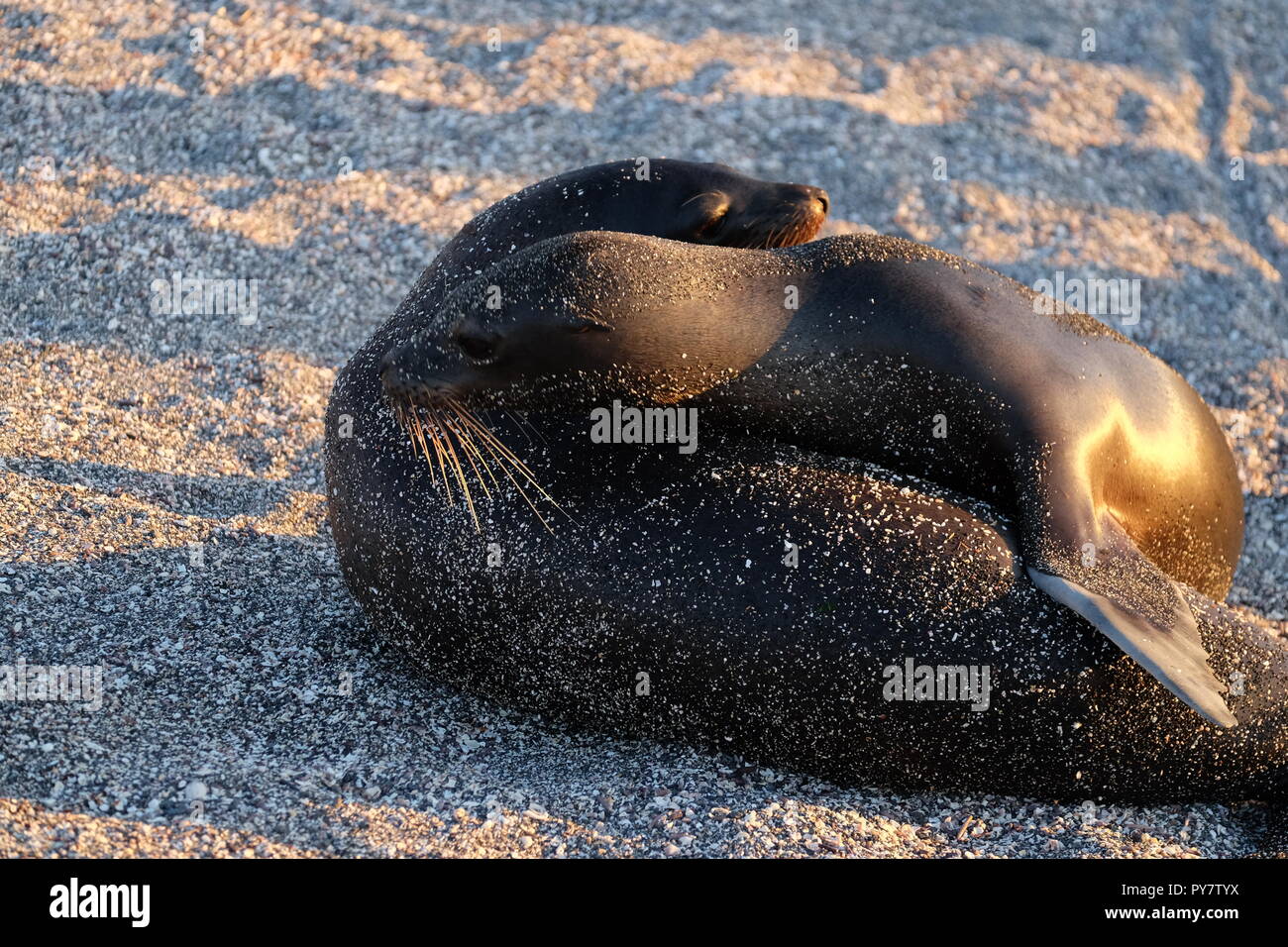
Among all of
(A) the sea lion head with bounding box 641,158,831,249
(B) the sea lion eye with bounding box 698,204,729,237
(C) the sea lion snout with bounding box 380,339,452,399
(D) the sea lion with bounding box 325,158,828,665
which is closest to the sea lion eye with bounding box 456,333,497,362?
(C) the sea lion snout with bounding box 380,339,452,399

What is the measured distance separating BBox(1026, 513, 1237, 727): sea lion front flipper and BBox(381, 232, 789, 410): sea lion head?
1151 millimetres

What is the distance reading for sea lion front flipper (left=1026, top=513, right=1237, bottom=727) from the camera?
4.09m

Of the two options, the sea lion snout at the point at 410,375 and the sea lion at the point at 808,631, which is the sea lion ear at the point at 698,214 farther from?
the sea lion snout at the point at 410,375

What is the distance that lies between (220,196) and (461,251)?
2.61m

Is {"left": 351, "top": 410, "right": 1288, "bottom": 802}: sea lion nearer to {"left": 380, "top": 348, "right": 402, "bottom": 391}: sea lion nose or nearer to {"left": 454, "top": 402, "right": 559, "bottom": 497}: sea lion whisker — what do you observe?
{"left": 454, "top": 402, "right": 559, "bottom": 497}: sea lion whisker

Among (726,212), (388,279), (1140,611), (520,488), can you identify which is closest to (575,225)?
(726,212)

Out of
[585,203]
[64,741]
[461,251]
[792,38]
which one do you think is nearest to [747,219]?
[585,203]

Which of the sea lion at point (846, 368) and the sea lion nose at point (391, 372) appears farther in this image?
the sea lion nose at point (391, 372)

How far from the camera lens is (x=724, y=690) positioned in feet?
14.8

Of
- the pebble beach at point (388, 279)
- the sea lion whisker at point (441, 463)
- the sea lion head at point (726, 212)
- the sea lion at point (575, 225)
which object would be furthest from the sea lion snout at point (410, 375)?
the sea lion head at point (726, 212)

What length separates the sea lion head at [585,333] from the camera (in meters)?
4.51

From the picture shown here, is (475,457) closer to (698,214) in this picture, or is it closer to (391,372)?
(391,372)

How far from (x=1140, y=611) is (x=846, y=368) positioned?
112 cm

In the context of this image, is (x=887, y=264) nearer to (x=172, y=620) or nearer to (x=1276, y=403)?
(x=172, y=620)
